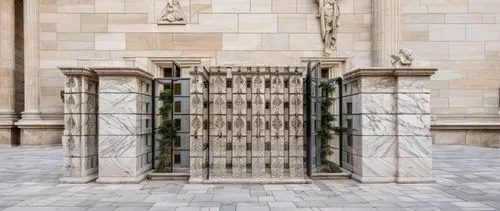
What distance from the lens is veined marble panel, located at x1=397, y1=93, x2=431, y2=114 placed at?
783 cm

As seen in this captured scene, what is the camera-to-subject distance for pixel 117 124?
7.75 metres

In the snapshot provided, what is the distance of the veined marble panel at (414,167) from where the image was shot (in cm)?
778

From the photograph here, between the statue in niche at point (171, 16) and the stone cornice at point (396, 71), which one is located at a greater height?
the statue in niche at point (171, 16)

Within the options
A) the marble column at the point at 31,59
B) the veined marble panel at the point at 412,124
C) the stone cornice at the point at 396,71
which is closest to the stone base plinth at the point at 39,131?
the marble column at the point at 31,59

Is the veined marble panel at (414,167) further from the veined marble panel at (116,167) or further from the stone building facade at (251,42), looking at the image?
the stone building facade at (251,42)

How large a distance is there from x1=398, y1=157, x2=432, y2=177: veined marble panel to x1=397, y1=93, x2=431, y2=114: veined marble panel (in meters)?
1.01

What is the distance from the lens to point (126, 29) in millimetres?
15125

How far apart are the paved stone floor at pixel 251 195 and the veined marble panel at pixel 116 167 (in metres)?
0.34

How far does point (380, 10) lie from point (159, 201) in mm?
12294

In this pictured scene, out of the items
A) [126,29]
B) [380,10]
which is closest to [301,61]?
[380,10]

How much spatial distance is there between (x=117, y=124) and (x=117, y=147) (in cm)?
48

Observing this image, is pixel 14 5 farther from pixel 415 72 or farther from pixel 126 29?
pixel 415 72

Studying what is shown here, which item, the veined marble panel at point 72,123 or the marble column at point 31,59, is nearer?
the veined marble panel at point 72,123

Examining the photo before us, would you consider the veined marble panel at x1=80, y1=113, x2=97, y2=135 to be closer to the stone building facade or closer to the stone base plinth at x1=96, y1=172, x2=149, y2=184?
the stone base plinth at x1=96, y1=172, x2=149, y2=184
